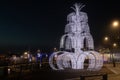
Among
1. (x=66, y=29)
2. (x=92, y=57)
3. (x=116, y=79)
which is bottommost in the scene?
(x=116, y=79)

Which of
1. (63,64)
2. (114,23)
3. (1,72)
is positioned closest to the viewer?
(1,72)

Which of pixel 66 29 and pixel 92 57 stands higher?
pixel 66 29

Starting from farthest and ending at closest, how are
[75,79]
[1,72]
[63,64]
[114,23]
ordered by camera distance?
[63,64] < [114,23] < [1,72] < [75,79]

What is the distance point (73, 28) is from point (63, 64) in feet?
12.9

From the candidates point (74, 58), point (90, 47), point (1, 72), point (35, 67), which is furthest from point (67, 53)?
point (1, 72)

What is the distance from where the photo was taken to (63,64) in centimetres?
2409

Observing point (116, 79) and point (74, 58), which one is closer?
point (116, 79)

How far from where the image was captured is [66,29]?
24234 mm

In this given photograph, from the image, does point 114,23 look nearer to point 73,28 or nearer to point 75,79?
point 73,28

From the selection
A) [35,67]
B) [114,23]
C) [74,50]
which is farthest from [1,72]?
[114,23]

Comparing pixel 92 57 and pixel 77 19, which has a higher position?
pixel 77 19

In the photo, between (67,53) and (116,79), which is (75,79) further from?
(67,53)

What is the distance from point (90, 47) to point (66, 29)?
334 centimetres

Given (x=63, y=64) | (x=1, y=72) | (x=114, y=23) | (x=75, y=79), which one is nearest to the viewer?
(x=75, y=79)
